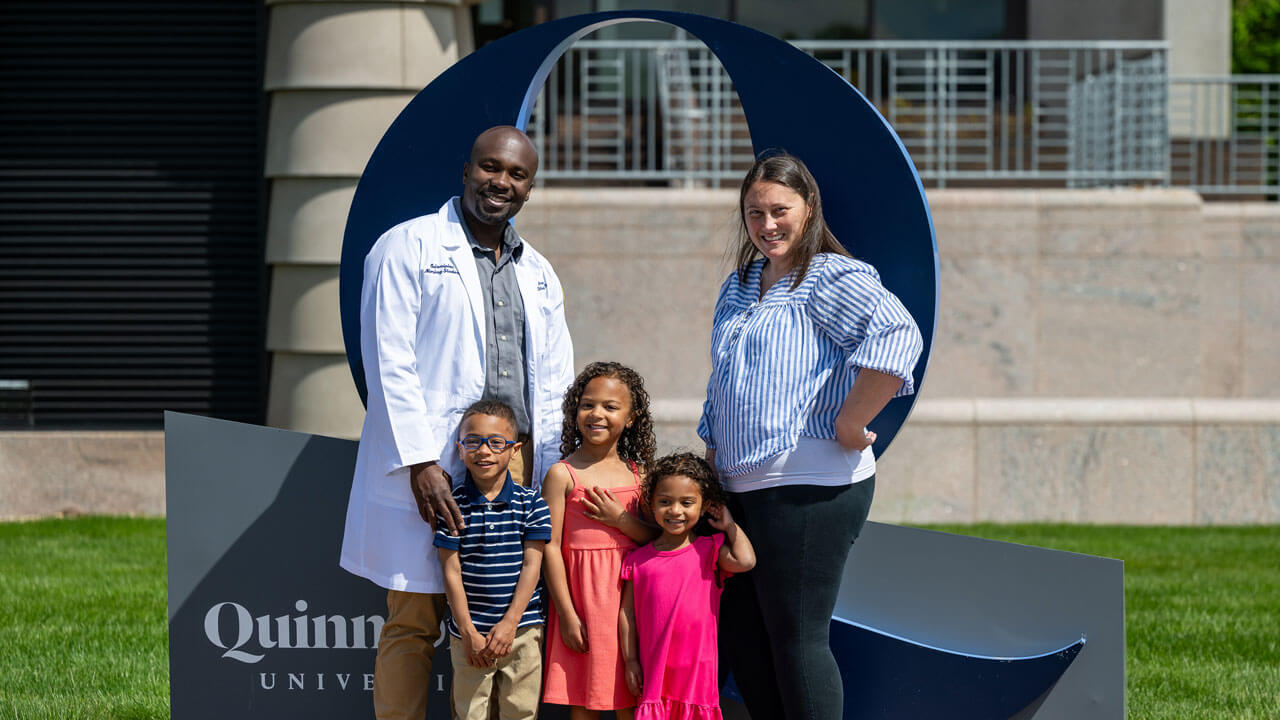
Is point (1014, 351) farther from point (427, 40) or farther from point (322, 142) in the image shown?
point (322, 142)

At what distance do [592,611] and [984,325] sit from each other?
7.04 m

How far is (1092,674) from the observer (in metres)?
3.64

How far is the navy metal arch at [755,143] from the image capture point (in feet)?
13.1

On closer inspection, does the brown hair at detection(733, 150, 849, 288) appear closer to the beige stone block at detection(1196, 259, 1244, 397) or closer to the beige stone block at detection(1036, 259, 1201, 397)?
the beige stone block at detection(1036, 259, 1201, 397)

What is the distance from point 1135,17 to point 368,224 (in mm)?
10560

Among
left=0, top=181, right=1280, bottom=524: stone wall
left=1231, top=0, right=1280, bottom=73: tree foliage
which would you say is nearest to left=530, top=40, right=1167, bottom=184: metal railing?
left=0, top=181, right=1280, bottom=524: stone wall

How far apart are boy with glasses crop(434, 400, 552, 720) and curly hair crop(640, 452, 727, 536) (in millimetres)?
298

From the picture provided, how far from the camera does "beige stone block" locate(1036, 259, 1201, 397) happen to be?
33.0ft

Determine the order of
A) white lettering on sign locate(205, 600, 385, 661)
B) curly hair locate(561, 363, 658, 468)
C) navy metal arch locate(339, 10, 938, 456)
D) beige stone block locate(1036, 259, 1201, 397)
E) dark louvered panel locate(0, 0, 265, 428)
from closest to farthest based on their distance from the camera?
curly hair locate(561, 363, 658, 468)
navy metal arch locate(339, 10, 938, 456)
white lettering on sign locate(205, 600, 385, 661)
dark louvered panel locate(0, 0, 265, 428)
beige stone block locate(1036, 259, 1201, 397)

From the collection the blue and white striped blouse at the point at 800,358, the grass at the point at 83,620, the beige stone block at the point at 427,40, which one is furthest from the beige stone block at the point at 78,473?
the blue and white striped blouse at the point at 800,358

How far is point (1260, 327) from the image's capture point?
1054cm

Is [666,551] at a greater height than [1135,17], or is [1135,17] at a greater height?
[1135,17]

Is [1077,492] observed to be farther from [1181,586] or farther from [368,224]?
[368,224]

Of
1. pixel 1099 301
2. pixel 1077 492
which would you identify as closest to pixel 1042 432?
pixel 1077 492
